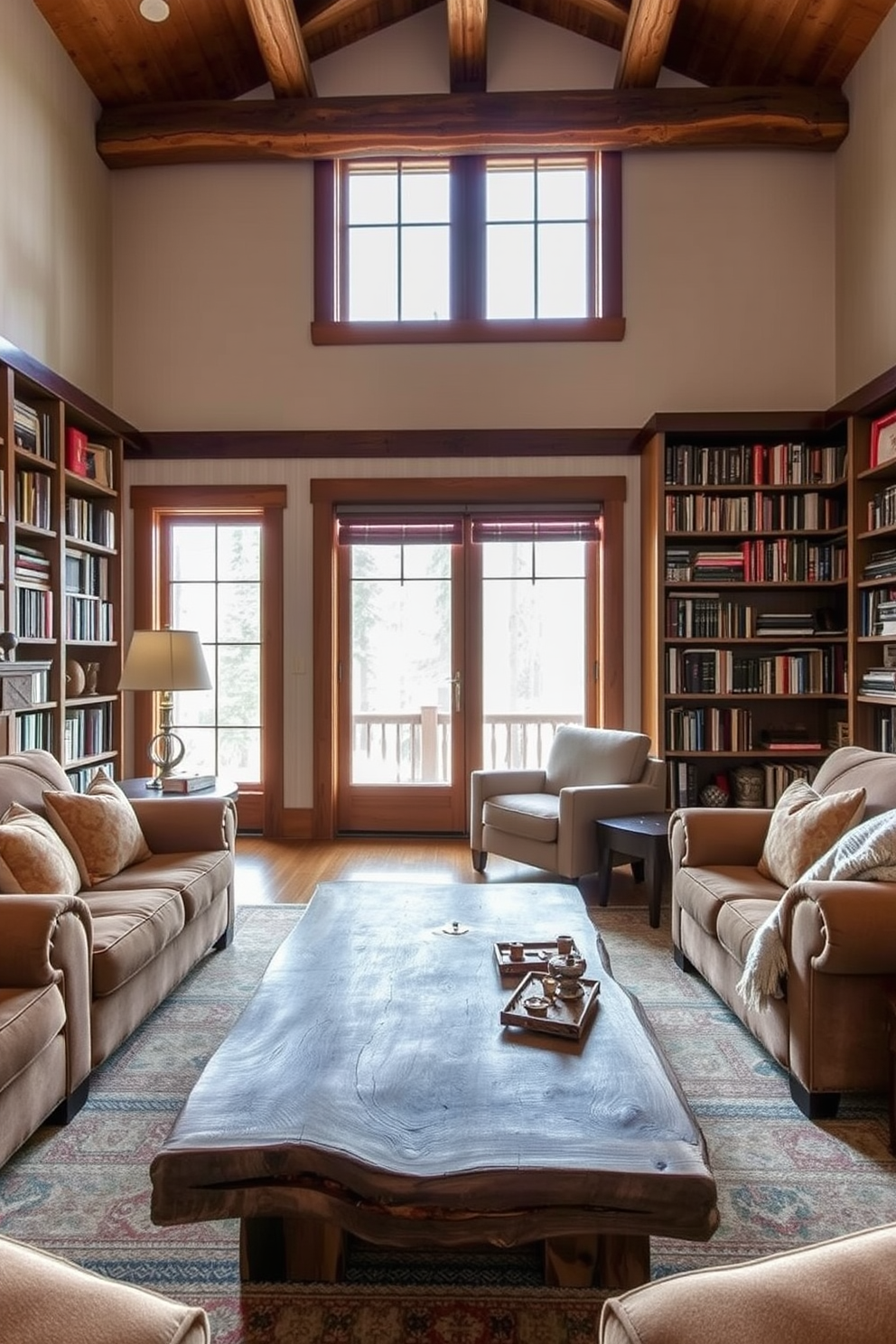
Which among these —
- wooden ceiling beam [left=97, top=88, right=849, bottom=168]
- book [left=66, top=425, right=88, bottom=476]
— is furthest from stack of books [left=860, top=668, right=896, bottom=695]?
book [left=66, top=425, right=88, bottom=476]

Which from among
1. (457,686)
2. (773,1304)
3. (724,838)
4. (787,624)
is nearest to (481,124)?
(457,686)

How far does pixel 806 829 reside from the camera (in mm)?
2756

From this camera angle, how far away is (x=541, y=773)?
15.8 ft

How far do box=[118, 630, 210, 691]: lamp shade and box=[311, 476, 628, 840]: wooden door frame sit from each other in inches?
67.2

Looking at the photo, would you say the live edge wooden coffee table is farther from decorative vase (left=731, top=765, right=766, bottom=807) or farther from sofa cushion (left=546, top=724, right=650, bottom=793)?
decorative vase (left=731, top=765, right=766, bottom=807)


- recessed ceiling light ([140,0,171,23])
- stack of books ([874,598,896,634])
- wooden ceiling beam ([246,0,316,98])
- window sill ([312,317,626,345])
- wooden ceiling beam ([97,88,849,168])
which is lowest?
stack of books ([874,598,896,634])

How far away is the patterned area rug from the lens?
151 centimetres

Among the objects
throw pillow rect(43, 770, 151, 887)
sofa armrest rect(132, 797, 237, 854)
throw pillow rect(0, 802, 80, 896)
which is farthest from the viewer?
sofa armrest rect(132, 797, 237, 854)

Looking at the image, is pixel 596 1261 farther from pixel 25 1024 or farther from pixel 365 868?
pixel 365 868

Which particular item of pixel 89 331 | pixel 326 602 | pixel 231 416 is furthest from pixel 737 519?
pixel 89 331

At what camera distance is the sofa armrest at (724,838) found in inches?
125

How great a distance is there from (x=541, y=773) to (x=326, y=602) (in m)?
1.91

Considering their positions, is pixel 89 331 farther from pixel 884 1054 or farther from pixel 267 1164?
pixel 884 1054

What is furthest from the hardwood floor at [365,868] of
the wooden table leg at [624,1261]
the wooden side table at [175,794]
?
the wooden table leg at [624,1261]
